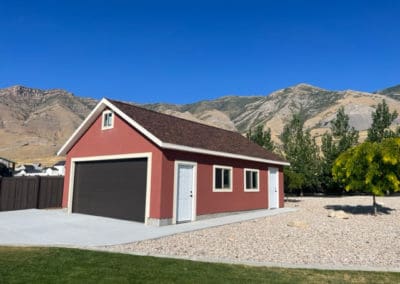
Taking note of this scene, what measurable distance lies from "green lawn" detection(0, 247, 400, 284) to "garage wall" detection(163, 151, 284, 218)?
Answer: 5782 mm

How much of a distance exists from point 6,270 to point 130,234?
4.69 meters

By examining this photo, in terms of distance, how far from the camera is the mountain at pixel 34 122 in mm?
116750

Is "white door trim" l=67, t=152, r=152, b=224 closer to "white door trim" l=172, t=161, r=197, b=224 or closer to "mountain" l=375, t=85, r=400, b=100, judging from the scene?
"white door trim" l=172, t=161, r=197, b=224

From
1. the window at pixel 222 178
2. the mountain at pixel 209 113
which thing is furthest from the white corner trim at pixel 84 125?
the mountain at pixel 209 113

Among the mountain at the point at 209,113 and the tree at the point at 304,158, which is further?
the mountain at the point at 209,113

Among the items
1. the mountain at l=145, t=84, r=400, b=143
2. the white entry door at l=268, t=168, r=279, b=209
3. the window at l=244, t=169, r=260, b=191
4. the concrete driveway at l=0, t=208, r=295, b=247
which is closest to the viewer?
the concrete driveway at l=0, t=208, r=295, b=247

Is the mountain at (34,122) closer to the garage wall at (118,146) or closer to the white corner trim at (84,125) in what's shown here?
the white corner trim at (84,125)

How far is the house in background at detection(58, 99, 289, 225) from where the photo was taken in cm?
1291

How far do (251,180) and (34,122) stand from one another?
163283mm

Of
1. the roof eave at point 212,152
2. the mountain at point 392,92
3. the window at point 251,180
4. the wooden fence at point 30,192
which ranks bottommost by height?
the wooden fence at point 30,192

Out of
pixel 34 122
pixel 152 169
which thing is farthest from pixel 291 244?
pixel 34 122

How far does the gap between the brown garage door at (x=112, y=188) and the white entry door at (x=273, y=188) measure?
9.40 metres

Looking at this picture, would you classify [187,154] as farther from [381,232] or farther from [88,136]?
[381,232]

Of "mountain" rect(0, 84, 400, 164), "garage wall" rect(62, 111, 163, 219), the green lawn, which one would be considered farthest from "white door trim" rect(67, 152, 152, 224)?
"mountain" rect(0, 84, 400, 164)
